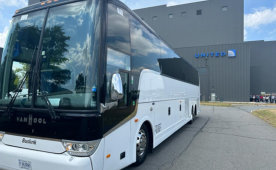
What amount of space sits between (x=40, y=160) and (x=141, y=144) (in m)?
2.28

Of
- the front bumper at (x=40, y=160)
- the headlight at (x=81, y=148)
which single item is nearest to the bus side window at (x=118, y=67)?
the headlight at (x=81, y=148)

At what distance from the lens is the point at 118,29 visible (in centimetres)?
347

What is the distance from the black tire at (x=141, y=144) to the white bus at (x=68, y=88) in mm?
462

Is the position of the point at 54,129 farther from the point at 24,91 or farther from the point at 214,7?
the point at 214,7

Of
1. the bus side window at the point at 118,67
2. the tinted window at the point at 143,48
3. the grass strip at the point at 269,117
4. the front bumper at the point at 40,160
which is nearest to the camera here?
the front bumper at the point at 40,160

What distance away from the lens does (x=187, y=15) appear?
A: 39.6m

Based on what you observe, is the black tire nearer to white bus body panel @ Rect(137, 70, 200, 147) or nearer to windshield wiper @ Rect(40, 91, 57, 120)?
white bus body panel @ Rect(137, 70, 200, 147)

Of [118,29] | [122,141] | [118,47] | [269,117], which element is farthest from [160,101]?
[269,117]

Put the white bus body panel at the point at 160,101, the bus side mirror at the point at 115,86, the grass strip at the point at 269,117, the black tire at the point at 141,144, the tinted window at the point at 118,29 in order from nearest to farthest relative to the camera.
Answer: the bus side mirror at the point at 115,86
the tinted window at the point at 118,29
the black tire at the point at 141,144
the white bus body panel at the point at 160,101
the grass strip at the point at 269,117

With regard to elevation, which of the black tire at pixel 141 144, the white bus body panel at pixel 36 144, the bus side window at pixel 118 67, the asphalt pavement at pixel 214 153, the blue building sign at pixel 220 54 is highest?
the blue building sign at pixel 220 54

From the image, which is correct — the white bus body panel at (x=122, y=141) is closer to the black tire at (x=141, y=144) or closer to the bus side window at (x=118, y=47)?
the black tire at (x=141, y=144)

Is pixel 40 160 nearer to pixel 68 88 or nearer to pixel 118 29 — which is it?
pixel 68 88

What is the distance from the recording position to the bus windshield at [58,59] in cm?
279

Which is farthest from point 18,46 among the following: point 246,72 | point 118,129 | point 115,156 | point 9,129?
point 246,72
